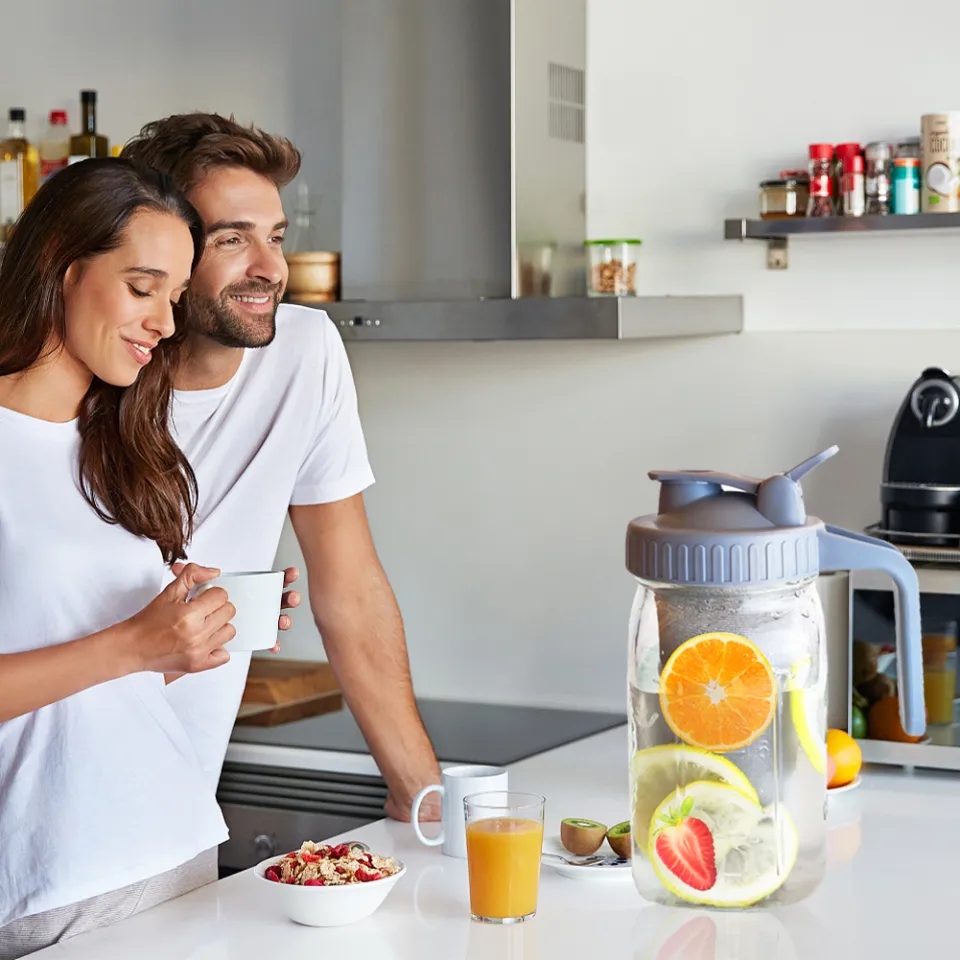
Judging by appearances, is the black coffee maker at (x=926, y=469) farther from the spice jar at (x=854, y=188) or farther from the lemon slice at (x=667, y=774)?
the lemon slice at (x=667, y=774)

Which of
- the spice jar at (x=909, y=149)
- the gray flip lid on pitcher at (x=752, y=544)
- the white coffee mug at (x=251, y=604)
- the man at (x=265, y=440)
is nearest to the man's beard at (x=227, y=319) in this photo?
the man at (x=265, y=440)

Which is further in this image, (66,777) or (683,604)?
(66,777)

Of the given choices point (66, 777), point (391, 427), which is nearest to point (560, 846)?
point (66, 777)

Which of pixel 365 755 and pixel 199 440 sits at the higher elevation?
pixel 199 440

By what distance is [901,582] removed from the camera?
4.15ft

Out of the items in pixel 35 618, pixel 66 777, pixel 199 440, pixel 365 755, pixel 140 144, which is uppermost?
pixel 140 144

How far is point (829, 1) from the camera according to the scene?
231 cm

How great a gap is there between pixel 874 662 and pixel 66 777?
108 centimetres

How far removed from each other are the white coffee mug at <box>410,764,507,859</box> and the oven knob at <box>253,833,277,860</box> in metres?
0.75

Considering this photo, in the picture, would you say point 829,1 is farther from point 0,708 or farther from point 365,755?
point 0,708

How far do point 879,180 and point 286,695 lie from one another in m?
1.29

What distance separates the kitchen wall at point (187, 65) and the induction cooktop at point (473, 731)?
0.86 m

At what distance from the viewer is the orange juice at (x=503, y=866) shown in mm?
1271

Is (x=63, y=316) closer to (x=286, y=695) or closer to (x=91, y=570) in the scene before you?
(x=91, y=570)
